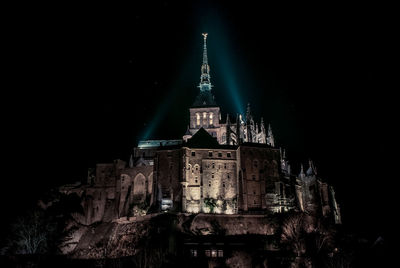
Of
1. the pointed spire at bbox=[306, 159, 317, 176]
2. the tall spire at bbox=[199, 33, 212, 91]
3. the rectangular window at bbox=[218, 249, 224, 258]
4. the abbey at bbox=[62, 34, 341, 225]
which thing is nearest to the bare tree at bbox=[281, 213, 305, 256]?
the abbey at bbox=[62, 34, 341, 225]

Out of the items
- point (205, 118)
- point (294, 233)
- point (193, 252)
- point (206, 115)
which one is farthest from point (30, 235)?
point (206, 115)

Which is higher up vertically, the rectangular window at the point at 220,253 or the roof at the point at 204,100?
the roof at the point at 204,100

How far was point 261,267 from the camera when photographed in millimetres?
53219

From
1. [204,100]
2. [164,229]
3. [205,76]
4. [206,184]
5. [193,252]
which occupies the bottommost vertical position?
[193,252]

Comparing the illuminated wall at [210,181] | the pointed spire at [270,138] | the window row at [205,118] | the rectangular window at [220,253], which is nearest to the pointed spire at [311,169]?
the pointed spire at [270,138]

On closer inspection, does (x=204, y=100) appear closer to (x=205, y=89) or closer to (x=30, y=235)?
(x=205, y=89)

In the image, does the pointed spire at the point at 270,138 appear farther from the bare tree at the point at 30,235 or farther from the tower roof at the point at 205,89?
the bare tree at the point at 30,235

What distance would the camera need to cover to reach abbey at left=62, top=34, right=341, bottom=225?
230 ft

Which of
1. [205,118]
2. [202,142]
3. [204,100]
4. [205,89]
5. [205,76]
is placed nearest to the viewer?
[202,142]

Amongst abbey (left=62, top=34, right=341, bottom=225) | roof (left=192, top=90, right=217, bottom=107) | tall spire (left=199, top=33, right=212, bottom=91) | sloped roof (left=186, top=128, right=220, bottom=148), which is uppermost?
tall spire (left=199, top=33, right=212, bottom=91)

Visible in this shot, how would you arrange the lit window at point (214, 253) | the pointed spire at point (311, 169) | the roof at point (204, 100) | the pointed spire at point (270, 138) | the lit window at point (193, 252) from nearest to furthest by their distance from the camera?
the lit window at point (214, 253) → the lit window at point (193, 252) → the pointed spire at point (311, 169) → the pointed spire at point (270, 138) → the roof at point (204, 100)

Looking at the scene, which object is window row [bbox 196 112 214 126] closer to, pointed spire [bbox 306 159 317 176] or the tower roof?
the tower roof

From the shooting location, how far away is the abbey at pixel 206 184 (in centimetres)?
7019

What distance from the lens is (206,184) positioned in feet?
238
